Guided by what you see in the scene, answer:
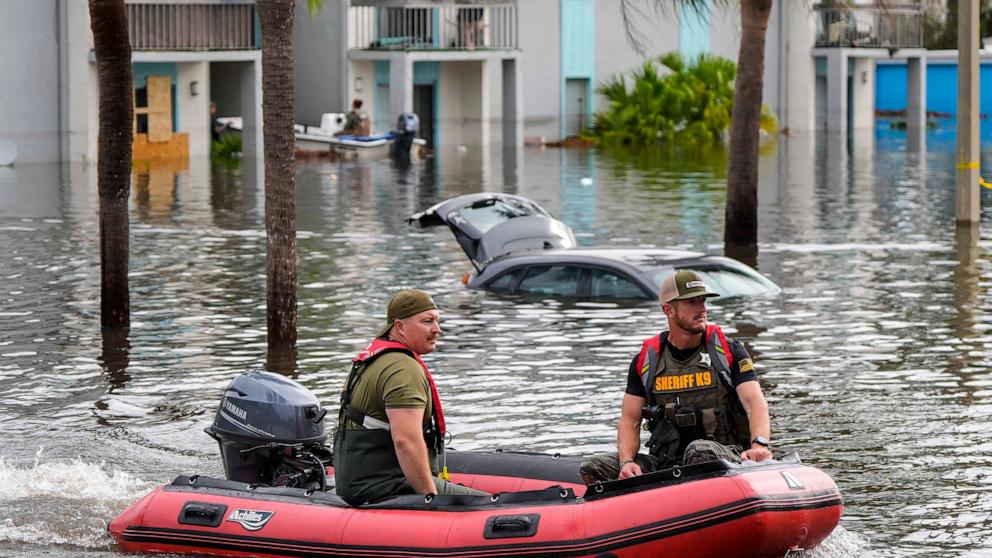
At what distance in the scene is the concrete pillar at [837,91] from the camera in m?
66.9

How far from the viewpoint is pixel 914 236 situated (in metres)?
27.8

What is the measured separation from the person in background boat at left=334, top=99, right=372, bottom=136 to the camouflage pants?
1650 inches

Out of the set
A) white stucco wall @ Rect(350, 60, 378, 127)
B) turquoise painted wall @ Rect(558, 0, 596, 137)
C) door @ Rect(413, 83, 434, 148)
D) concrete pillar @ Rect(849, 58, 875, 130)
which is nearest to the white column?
concrete pillar @ Rect(849, 58, 875, 130)

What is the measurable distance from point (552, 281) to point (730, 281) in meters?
2.00

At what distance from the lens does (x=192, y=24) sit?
158 ft

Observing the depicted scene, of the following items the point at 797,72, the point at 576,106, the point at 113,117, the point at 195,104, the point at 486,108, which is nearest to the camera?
the point at 113,117

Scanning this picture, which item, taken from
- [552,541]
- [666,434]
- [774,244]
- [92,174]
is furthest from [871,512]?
[92,174]

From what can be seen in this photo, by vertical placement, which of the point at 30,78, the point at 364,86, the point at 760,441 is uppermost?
the point at 364,86

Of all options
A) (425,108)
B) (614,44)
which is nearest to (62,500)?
(425,108)

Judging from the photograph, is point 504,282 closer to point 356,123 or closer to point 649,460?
point 649,460

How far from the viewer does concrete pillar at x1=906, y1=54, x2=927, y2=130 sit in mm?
70625

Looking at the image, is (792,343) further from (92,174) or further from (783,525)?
(92,174)

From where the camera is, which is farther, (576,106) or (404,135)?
(576,106)

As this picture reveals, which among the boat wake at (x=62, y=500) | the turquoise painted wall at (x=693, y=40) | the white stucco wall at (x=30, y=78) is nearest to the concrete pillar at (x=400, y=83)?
the white stucco wall at (x=30, y=78)
